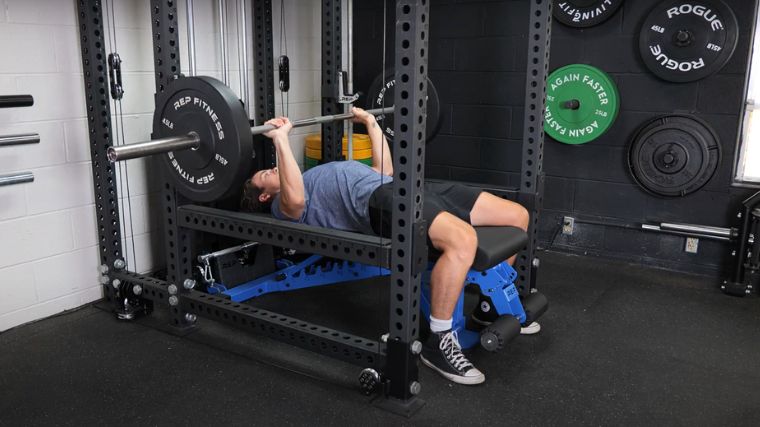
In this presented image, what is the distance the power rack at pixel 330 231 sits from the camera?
1887 mm

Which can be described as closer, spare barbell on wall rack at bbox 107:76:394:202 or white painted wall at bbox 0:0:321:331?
spare barbell on wall rack at bbox 107:76:394:202

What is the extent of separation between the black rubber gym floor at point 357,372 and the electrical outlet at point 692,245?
15.8 inches

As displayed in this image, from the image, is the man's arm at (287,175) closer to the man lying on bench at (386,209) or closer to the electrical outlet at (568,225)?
the man lying on bench at (386,209)

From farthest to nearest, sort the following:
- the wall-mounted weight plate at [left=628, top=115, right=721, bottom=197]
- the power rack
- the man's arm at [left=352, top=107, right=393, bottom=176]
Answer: the wall-mounted weight plate at [left=628, top=115, right=721, bottom=197] < the man's arm at [left=352, top=107, right=393, bottom=176] < the power rack

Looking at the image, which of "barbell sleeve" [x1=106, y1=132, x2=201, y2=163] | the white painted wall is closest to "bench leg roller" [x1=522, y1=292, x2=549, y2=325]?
"barbell sleeve" [x1=106, y1=132, x2=201, y2=163]

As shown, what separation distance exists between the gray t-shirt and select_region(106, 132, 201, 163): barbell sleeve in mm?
563

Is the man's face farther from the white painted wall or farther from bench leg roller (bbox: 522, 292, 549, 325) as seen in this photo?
bench leg roller (bbox: 522, 292, 549, 325)

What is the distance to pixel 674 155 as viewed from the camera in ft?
10.7

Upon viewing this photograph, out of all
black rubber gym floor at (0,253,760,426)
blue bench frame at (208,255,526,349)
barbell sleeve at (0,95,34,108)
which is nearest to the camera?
black rubber gym floor at (0,253,760,426)

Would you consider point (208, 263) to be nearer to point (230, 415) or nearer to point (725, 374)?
point (230, 415)

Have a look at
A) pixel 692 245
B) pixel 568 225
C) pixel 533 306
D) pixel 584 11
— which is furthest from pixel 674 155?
pixel 533 306

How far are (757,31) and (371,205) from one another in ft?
6.71

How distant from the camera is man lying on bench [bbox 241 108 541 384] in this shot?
7.37 feet

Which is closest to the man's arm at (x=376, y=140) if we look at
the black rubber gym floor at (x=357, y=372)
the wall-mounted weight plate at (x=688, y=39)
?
the black rubber gym floor at (x=357, y=372)
